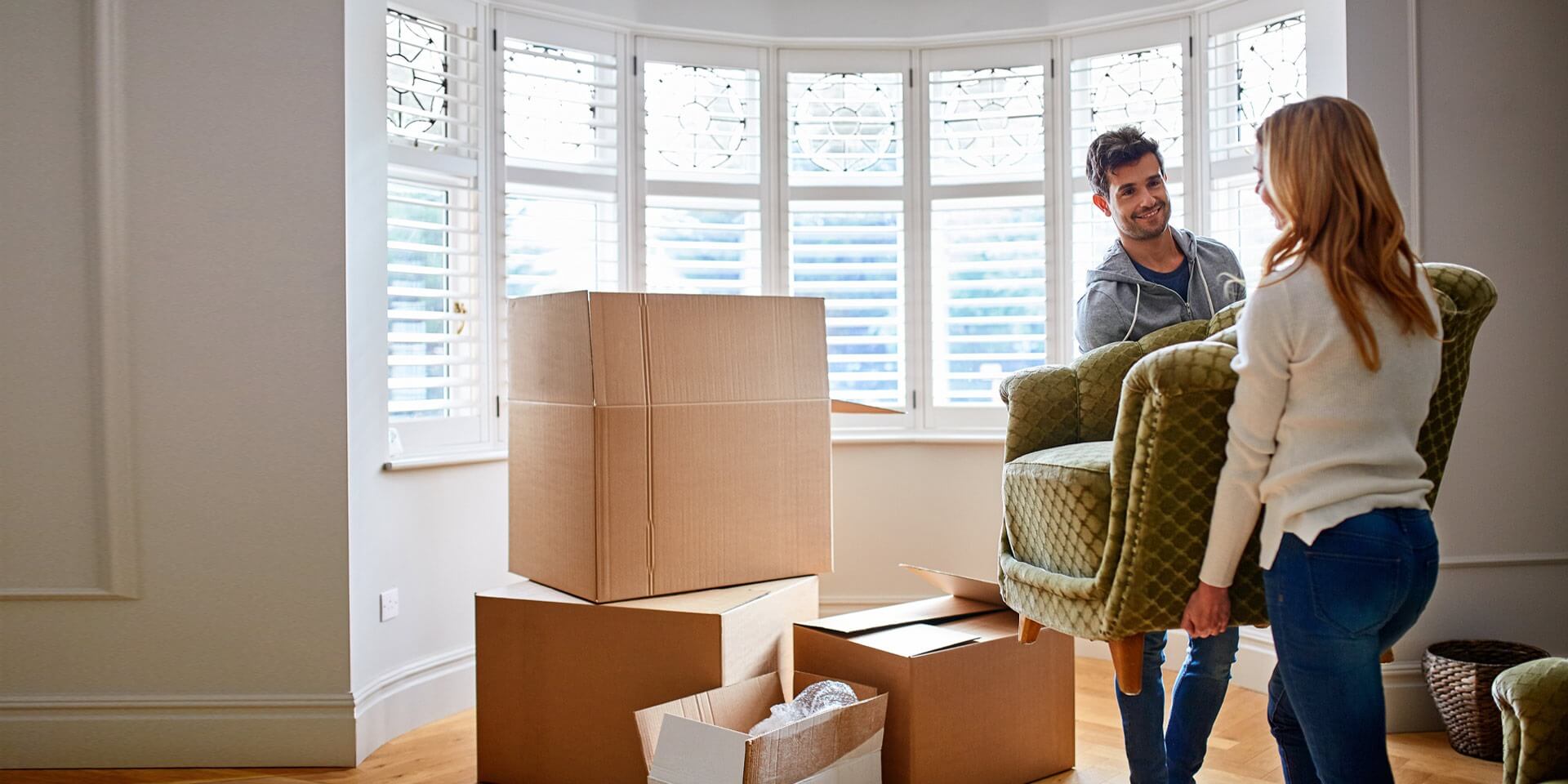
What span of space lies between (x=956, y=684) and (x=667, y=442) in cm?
81

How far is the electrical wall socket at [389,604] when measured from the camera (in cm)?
276

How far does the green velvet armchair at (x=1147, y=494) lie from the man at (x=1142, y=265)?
0.23 m

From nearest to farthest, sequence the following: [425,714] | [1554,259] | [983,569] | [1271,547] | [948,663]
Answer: [1271,547]
[948,663]
[1554,259]
[425,714]
[983,569]

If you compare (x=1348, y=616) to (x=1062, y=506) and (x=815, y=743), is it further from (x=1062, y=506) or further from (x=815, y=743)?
(x=815, y=743)

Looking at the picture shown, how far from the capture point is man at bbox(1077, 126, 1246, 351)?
2031mm

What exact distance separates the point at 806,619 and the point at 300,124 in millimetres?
1715

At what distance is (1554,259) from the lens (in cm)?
268

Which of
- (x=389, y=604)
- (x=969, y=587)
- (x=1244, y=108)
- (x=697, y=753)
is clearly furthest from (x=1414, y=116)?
(x=389, y=604)

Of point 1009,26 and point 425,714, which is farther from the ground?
point 1009,26

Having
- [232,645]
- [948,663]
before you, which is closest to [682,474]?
[948,663]

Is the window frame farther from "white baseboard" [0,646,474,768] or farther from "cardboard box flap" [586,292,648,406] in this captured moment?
"cardboard box flap" [586,292,648,406]

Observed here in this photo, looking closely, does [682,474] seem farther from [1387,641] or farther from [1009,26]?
[1009,26]

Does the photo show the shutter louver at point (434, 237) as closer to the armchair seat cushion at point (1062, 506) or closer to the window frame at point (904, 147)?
the window frame at point (904, 147)

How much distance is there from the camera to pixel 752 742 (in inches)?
72.5
